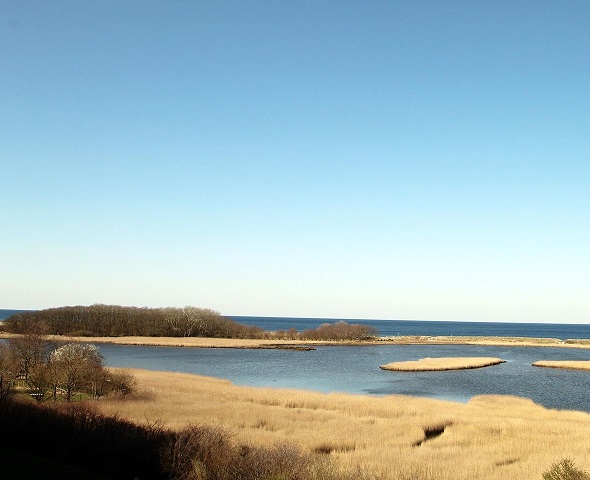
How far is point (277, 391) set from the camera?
43312 millimetres

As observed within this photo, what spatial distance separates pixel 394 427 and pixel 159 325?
125 m

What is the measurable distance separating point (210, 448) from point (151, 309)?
144153 mm

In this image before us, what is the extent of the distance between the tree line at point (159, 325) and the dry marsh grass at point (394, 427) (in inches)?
3954

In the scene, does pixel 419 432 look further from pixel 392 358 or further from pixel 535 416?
pixel 392 358

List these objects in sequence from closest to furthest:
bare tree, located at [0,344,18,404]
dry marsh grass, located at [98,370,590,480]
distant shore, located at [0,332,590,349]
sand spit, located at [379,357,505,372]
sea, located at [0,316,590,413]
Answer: dry marsh grass, located at [98,370,590,480]
bare tree, located at [0,344,18,404]
sea, located at [0,316,590,413]
sand spit, located at [379,357,505,372]
distant shore, located at [0,332,590,349]

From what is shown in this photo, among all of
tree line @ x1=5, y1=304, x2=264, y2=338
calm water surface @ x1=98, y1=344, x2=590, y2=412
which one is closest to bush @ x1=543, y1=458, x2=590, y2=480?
calm water surface @ x1=98, y1=344, x2=590, y2=412

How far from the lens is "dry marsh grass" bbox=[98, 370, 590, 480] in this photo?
822 inches

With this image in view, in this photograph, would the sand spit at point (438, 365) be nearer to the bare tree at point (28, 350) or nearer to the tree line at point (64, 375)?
the tree line at point (64, 375)

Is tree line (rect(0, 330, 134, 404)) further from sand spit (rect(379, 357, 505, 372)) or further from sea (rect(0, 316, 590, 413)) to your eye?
sand spit (rect(379, 357, 505, 372))

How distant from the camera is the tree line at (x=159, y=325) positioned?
14238cm

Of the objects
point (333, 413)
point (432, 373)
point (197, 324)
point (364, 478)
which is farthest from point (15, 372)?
point (197, 324)

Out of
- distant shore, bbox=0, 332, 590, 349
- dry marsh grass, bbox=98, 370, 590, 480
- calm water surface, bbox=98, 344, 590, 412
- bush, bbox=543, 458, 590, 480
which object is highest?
bush, bbox=543, 458, 590, 480

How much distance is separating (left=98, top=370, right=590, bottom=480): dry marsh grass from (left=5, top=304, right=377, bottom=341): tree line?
100422 mm

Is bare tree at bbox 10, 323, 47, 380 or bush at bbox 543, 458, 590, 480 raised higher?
bare tree at bbox 10, 323, 47, 380
